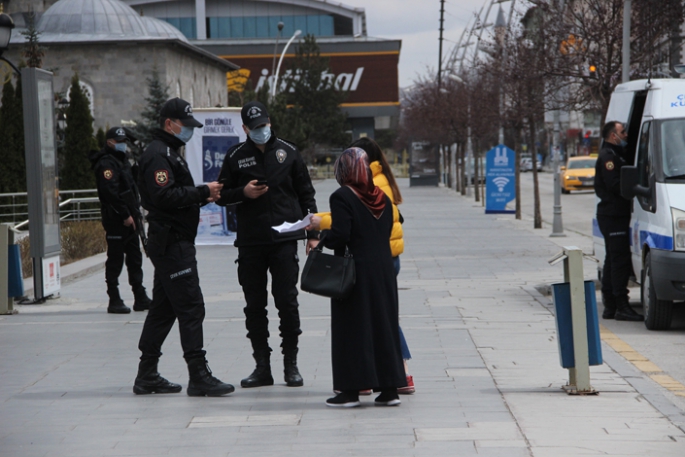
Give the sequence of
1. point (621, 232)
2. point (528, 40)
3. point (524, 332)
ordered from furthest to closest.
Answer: point (528, 40), point (621, 232), point (524, 332)

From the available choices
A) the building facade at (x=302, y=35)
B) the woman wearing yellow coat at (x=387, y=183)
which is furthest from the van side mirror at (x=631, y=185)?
the building facade at (x=302, y=35)

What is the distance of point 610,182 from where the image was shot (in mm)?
10562

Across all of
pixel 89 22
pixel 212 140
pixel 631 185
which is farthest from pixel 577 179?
pixel 631 185

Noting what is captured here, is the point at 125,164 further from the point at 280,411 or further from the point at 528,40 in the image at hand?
the point at 528,40

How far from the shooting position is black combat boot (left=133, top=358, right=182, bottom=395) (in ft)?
23.0

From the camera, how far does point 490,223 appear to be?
90.0ft

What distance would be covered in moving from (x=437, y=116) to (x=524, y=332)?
129 feet

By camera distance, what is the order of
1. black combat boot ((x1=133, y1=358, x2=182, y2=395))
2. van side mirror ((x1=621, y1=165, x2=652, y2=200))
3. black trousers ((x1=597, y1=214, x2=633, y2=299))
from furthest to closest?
black trousers ((x1=597, y1=214, x2=633, y2=299))
van side mirror ((x1=621, y1=165, x2=652, y2=200))
black combat boot ((x1=133, y1=358, x2=182, y2=395))

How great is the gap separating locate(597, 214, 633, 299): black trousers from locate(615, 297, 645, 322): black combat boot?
1.7 inches

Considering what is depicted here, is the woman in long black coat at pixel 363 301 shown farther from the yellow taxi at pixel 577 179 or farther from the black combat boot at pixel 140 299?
→ the yellow taxi at pixel 577 179

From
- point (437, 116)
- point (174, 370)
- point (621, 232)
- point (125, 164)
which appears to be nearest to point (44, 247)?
point (125, 164)

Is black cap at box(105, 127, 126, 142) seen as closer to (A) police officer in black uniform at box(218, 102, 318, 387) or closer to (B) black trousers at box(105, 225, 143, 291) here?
(B) black trousers at box(105, 225, 143, 291)

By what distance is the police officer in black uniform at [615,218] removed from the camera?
34.7 ft

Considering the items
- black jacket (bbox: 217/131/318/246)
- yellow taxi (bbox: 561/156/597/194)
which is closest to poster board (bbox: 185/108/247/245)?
black jacket (bbox: 217/131/318/246)
